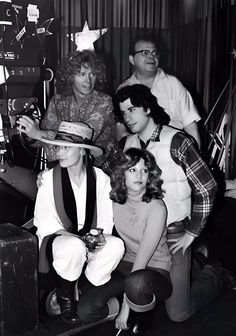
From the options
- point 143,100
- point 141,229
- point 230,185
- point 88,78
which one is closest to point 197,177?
point 141,229

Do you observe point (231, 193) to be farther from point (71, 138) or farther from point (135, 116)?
point (71, 138)

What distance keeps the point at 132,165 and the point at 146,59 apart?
39.8 inches

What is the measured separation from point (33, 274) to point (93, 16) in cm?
226

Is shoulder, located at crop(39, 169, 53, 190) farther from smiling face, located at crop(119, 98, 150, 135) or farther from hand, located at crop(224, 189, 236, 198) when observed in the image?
hand, located at crop(224, 189, 236, 198)

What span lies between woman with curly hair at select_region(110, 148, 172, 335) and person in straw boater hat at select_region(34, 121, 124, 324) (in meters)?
0.10

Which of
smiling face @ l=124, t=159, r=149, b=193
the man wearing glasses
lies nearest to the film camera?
smiling face @ l=124, t=159, r=149, b=193

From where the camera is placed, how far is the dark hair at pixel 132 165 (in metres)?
2.49

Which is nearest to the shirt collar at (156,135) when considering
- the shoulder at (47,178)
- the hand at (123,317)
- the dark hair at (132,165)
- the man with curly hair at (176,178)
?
the man with curly hair at (176,178)

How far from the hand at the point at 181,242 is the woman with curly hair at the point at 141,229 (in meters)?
0.05

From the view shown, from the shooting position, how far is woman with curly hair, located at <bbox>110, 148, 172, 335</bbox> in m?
2.41

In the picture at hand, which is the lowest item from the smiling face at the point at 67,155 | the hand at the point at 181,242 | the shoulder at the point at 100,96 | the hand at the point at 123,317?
the hand at the point at 123,317

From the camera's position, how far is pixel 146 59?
3.19 metres

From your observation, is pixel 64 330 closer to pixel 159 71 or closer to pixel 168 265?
pixel 168 265

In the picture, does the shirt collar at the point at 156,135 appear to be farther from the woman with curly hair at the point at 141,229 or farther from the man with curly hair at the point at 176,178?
the woman with curly hair at the point at 141,229
